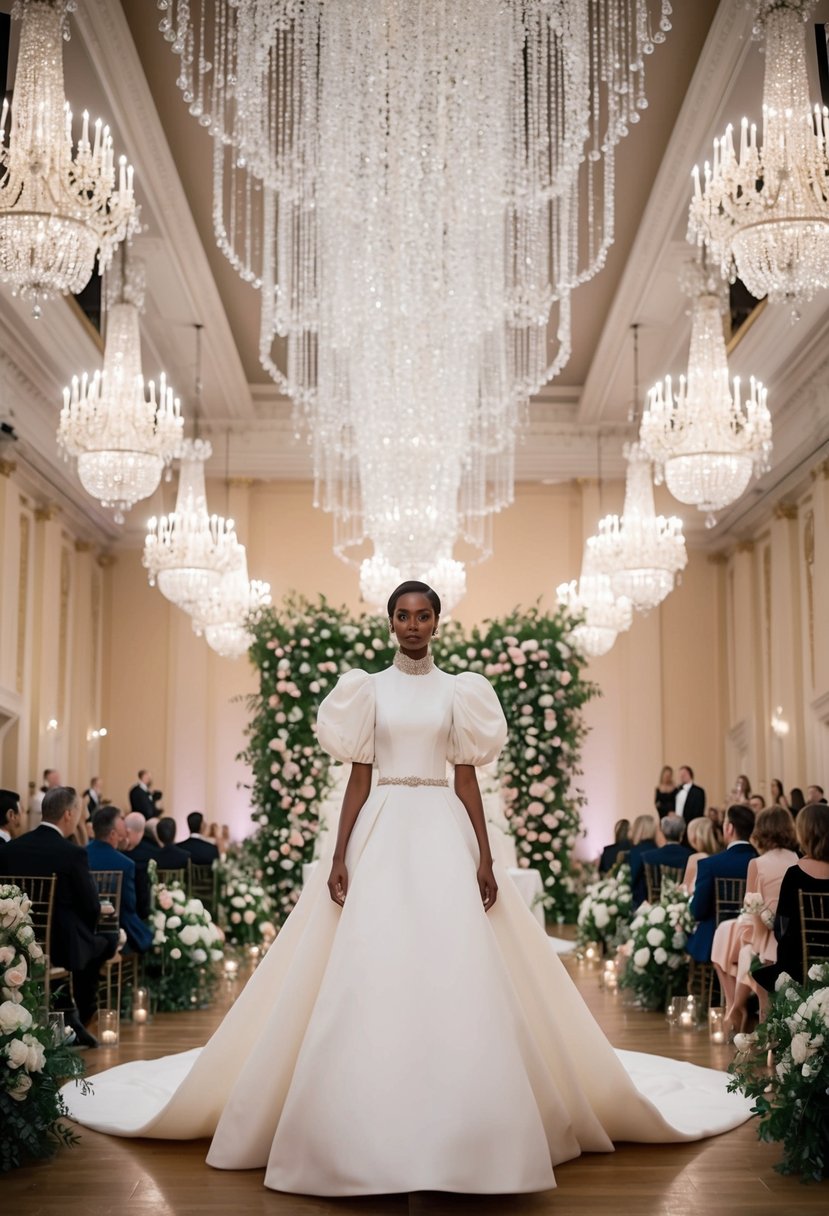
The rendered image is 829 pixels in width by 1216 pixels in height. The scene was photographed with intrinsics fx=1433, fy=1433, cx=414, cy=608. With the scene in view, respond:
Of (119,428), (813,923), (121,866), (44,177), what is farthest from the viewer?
(119,428)

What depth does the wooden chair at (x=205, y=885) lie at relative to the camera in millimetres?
11289

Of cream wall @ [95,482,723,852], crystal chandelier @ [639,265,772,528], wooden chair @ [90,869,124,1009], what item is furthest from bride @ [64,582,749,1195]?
cream wall @ [95,482,723,852]

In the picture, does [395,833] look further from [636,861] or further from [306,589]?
[306,589]

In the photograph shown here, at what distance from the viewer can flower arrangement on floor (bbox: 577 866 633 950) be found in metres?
10.9

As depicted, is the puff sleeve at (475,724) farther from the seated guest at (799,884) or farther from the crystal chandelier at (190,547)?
the crystal chandelier at (190,547)

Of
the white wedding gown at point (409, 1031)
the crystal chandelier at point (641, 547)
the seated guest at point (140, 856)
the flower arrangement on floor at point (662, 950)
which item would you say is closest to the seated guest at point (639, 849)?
the flower arrangement on floor at point (662, 950)

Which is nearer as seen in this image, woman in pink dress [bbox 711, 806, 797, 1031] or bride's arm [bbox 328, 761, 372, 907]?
bride's arm [bbox 328, 761, 372, 907]

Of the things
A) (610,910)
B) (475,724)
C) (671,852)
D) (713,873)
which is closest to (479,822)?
(475,724)

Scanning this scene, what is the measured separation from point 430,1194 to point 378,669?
1005 cm

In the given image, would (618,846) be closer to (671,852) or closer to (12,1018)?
(671,852)

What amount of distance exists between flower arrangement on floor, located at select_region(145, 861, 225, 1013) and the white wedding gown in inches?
134

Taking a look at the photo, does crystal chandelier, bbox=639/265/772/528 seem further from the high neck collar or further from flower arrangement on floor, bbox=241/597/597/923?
the high neck collar

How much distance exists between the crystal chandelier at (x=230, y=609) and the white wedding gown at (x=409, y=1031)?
34.5 feet

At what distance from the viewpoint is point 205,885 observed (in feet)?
37.2
